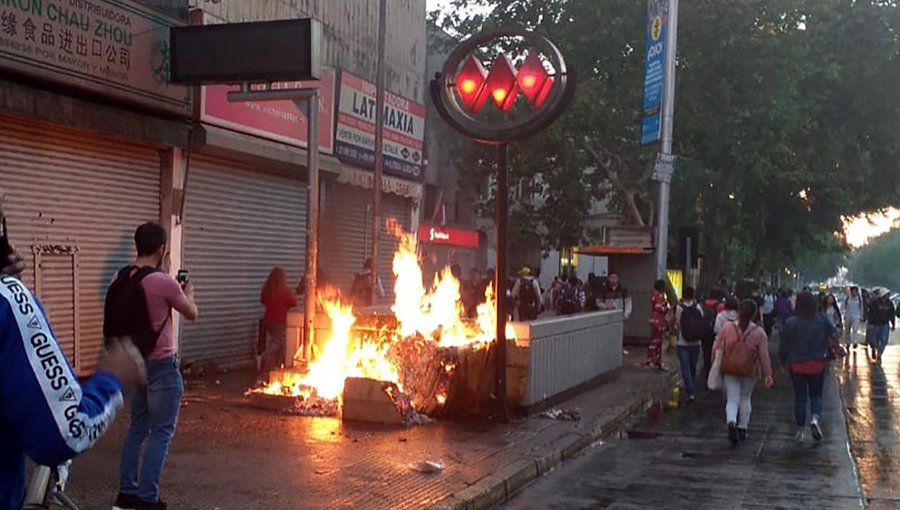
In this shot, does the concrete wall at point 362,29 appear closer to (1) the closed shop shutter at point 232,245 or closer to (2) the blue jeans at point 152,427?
(1) the closed shop shutter at point 232,245

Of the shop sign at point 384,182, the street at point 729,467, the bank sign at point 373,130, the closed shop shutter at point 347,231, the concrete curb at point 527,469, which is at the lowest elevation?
the street at point 729,467

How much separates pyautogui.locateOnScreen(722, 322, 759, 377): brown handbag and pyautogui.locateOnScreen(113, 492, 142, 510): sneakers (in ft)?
23.1

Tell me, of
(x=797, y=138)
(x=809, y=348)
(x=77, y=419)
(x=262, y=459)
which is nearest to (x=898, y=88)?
(x=797, y=138)

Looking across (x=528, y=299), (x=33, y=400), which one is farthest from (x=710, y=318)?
(x=33, y=400)

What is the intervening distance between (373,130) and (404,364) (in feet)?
26.8

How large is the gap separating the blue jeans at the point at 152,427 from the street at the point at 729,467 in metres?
2.81

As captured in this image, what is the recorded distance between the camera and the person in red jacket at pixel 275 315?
44.3 feet

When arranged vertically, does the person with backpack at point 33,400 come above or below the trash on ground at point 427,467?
above

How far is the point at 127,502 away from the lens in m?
5.96

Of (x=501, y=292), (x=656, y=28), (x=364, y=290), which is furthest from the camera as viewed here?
(x=656, y=28)

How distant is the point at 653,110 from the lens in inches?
774

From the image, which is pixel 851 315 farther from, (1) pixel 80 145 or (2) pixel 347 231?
(1) pixel 80 145

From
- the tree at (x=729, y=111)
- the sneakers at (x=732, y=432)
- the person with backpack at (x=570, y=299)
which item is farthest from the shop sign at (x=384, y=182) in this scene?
the sneakers at (x=732, y=432)

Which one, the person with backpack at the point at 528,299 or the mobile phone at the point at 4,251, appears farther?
the person with backpack at the point at 528,299
